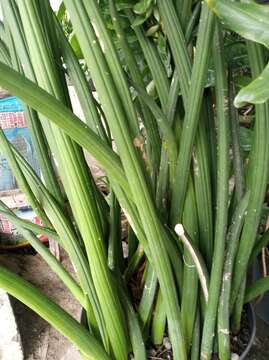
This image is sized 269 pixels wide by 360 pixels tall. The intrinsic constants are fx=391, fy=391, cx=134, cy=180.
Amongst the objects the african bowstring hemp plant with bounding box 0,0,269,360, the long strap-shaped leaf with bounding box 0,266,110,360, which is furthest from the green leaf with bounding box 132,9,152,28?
the long strap-shaped leaf with bounding box 0,266,110,360

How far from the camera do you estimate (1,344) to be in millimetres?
758

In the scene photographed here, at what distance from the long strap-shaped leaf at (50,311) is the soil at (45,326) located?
11.7 inches

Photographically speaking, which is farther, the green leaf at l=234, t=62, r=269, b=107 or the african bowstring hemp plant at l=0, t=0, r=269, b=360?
the african bowstring hemp plant at l=0, t=0, r=269, b=360

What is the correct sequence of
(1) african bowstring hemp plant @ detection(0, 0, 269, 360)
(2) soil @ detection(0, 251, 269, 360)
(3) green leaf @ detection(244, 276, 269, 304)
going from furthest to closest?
(2) soil @ detection(0, 251, 269, 360), (3) green leaf @ detection(244, 276, 269, 304), (1) african bowstring hemp plant @ detection(0, 0, 269, 360)

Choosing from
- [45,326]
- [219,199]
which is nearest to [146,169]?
[219,199]

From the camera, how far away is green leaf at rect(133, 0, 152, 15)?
367 mm

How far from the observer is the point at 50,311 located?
15.5 inches

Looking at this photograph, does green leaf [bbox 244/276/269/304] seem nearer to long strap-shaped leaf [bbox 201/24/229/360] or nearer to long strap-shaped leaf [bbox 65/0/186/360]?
long strap-shaped leaf [bbox 201/24/229/360]

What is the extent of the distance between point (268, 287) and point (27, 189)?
31cm

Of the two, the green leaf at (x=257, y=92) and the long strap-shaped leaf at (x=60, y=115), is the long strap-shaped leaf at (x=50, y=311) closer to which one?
the long strap-shaped leaf at (x=60, y=115)

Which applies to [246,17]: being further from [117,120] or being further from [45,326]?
[45,326]

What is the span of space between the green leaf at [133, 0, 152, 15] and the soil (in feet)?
1.71

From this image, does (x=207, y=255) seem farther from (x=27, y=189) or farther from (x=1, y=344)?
(x=1, y=344)

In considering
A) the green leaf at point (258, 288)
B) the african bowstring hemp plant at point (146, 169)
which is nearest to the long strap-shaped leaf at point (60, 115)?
the african bowstring hemp plant at point (146, 169)
